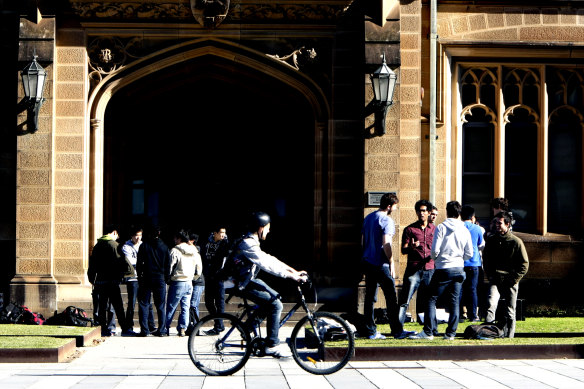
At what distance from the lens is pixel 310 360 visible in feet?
35.0

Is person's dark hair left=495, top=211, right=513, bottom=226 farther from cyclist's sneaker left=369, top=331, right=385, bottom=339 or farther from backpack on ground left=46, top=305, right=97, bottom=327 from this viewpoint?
backpack on ground left=46, top=305, right=97, bottom=327

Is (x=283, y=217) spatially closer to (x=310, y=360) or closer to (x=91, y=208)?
(x=91, y=208)

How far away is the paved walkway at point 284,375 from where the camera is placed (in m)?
9.92

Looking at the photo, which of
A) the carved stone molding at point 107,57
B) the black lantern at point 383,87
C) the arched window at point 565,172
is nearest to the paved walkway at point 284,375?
the black lantern at point 383,87

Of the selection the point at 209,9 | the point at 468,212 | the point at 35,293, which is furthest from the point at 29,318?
the point at 468,212

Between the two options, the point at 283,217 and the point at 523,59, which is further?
the point at 283,217

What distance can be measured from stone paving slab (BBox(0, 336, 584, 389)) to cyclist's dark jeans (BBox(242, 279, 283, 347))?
409mm

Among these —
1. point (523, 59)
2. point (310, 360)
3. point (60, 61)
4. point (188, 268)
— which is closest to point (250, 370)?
point (310, 360)

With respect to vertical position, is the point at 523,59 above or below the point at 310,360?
above

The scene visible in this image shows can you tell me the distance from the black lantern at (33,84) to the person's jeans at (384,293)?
21.0 feet

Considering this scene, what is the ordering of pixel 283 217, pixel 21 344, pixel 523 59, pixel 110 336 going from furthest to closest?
pixel 283 217, pixel 523 59, pixel 110 336, pixel 21 344

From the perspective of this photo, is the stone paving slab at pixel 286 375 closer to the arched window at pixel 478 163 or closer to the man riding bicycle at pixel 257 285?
the man riding bicycle at pixel 257 285

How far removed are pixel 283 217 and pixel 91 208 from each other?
16.6 feet

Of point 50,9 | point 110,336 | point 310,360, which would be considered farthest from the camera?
point 50,9
